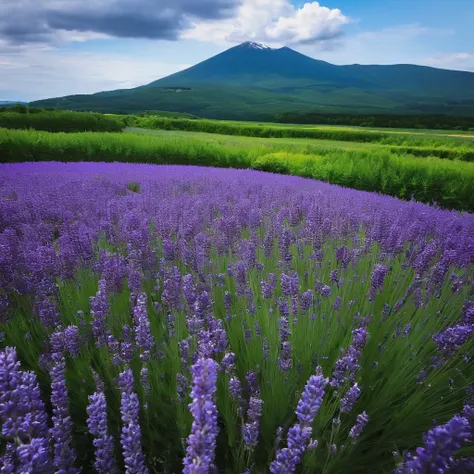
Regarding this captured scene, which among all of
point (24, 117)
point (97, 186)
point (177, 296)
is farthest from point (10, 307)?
point (24, 117)

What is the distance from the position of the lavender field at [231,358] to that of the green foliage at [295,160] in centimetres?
598

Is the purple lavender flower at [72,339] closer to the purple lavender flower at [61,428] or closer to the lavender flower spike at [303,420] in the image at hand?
the purple lavender flower at [61,428]

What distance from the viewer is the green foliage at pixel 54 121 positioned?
1864 centimetres

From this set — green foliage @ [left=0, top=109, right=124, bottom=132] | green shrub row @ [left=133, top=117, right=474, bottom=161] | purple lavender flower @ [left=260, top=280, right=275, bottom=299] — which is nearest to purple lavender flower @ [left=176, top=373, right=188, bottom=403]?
purple lavender flower @ [left=260, top=280, right=275, bottom=299]

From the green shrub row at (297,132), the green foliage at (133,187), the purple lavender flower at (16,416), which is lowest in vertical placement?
the green shrub row at (297,132)

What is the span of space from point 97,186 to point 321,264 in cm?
416

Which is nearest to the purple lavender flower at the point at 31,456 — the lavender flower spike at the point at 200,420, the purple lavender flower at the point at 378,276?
the lavender flower spike at the point at 200,420

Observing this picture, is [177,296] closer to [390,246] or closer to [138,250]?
[138,250]

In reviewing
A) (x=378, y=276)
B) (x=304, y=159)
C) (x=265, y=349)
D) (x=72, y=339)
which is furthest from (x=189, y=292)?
(x=304, y=159)

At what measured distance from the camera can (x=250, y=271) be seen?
2.51m

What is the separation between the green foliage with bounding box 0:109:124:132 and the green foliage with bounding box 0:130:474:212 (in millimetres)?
9015

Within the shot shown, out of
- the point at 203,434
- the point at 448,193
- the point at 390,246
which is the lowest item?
the point at 448,193

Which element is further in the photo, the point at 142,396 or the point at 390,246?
the point at 390,246

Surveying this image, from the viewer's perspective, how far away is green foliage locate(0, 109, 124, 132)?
734 inches
